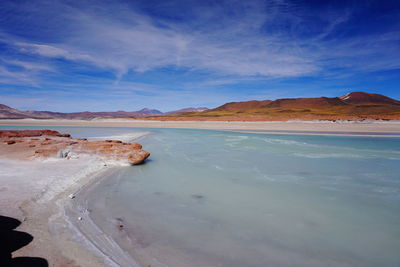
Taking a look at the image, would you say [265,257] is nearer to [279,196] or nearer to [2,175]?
[279,196]

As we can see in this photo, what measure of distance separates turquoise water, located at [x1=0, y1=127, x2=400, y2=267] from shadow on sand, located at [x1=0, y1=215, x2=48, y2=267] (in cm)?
111

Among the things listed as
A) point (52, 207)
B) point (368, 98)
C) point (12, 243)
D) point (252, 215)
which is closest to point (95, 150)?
point (52, 207)

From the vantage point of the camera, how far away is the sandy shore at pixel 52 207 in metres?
3.05

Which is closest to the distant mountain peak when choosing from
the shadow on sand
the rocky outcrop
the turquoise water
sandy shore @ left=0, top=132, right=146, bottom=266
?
the turquoise water

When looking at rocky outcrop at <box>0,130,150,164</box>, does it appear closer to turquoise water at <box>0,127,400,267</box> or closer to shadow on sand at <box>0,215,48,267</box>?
turquoise water at <box>0,127,400,267</box>

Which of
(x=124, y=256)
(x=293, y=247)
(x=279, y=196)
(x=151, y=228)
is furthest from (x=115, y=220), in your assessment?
(x=279, y=196)

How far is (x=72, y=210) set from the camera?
4621 mm

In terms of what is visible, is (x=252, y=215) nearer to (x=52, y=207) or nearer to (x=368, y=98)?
(x=52, y=207)

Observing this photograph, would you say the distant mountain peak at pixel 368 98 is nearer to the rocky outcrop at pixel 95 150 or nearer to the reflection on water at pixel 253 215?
the reflection on water at pixel 253 215

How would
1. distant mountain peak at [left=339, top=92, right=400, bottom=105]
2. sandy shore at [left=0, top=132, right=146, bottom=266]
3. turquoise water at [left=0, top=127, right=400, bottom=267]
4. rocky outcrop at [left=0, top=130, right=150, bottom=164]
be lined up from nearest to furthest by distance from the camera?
sandy shore at [left=0, top=132, right=146, bottom=266] → turquoise water at [left=0, top=127, right=400, bottom=267] → rocky outcrop at [left=0, top=130, right=150, bottom=164] → distant mountain peak at [left=339, top=92, right=400, bottom=105]

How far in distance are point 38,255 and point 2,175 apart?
479cm

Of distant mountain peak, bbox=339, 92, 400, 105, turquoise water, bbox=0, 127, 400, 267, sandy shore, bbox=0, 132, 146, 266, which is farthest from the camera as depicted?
distant mountain peak, bbox=339, 92, 400, 105

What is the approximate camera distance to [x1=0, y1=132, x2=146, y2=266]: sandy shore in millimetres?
3054

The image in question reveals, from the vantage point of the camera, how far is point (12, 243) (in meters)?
3.10
